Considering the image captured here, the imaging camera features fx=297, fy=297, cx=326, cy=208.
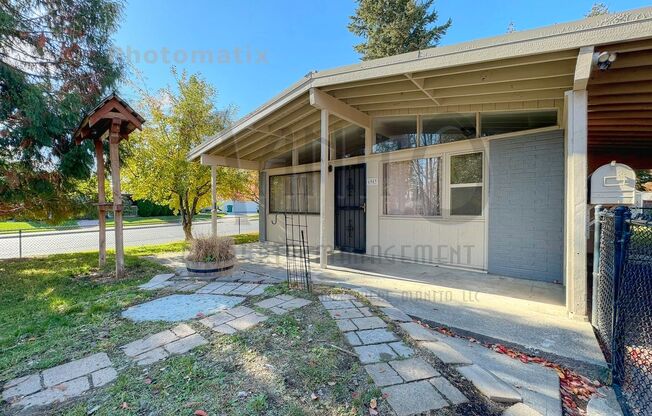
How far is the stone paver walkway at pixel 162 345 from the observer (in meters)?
2.19

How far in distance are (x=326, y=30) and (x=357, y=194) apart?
11.8 meters

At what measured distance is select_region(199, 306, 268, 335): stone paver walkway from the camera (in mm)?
2607

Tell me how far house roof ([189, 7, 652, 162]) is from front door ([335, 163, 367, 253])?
1.13 metres

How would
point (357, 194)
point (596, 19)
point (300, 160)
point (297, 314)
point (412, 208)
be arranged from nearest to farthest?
point (596, 19), point (297, 314), point (412, 208), point (357, 194), point (300, 160)

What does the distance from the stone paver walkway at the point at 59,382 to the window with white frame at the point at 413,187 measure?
15.9ft

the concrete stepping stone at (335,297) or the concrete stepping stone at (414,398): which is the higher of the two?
the concrete stepping stone at (335,297)

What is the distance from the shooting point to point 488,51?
10.2 feet

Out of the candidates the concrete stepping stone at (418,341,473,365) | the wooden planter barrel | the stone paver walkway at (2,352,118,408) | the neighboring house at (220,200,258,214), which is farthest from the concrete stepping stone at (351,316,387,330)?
the neighboring house at (220,200,258,214)

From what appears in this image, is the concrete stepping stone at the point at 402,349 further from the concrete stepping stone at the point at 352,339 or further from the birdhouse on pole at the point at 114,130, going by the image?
the birdhouse on pole at the point at 114,130

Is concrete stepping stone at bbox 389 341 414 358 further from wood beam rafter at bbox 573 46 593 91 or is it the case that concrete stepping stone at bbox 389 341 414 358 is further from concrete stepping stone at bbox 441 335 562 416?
wood beam rafter at bbox 573 46 593 91

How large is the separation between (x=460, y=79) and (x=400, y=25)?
1292 cm

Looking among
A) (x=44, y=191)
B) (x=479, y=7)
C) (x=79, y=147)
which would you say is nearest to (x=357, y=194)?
(x=79, y=147)

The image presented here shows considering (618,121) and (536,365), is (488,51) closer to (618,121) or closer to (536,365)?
(536,365)

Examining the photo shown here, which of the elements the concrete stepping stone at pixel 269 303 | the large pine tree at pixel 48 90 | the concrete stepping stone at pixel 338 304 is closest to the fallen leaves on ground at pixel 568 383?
the concrete stepping stone at pixel 338 304
